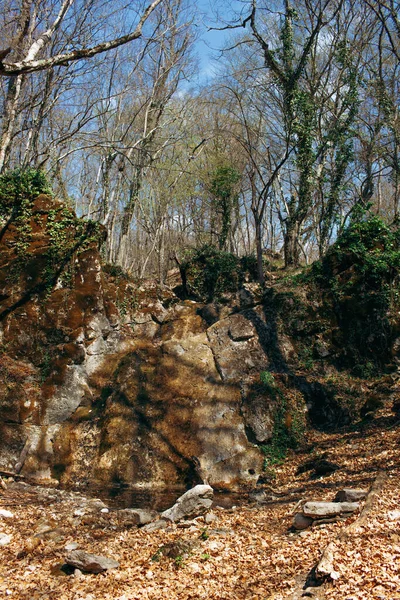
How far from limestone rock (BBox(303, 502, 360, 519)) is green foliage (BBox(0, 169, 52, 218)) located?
11445 millimetres

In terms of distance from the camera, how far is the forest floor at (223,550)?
14.4 ft

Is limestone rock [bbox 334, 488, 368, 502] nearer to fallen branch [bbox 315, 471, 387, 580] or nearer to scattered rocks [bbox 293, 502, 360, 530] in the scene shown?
fallen branch [bbox 315, 471, 387, 580]

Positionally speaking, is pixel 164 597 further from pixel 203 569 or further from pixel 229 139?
pixel 229 139

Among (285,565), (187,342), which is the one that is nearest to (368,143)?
(187,342)

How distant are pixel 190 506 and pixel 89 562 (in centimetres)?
230

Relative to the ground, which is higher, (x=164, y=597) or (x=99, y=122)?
(x=99, y=122)

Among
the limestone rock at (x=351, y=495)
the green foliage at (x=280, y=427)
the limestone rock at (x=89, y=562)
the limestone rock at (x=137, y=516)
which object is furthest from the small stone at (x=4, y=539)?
the green foliage at (x=280, y=427)

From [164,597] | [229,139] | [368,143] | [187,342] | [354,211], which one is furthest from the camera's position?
[229,139]

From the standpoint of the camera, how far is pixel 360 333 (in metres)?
13.0

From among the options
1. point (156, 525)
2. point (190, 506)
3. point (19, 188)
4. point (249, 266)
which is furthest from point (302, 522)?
point (249, 266)

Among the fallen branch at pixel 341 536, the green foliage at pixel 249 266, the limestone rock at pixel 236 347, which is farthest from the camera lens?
the green foliage at pixel 249 266

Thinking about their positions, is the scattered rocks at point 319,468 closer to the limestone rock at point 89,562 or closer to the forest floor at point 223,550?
the forest floor at point 223,550

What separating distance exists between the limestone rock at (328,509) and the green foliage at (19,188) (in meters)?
11.4

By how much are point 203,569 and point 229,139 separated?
71.5 ft
